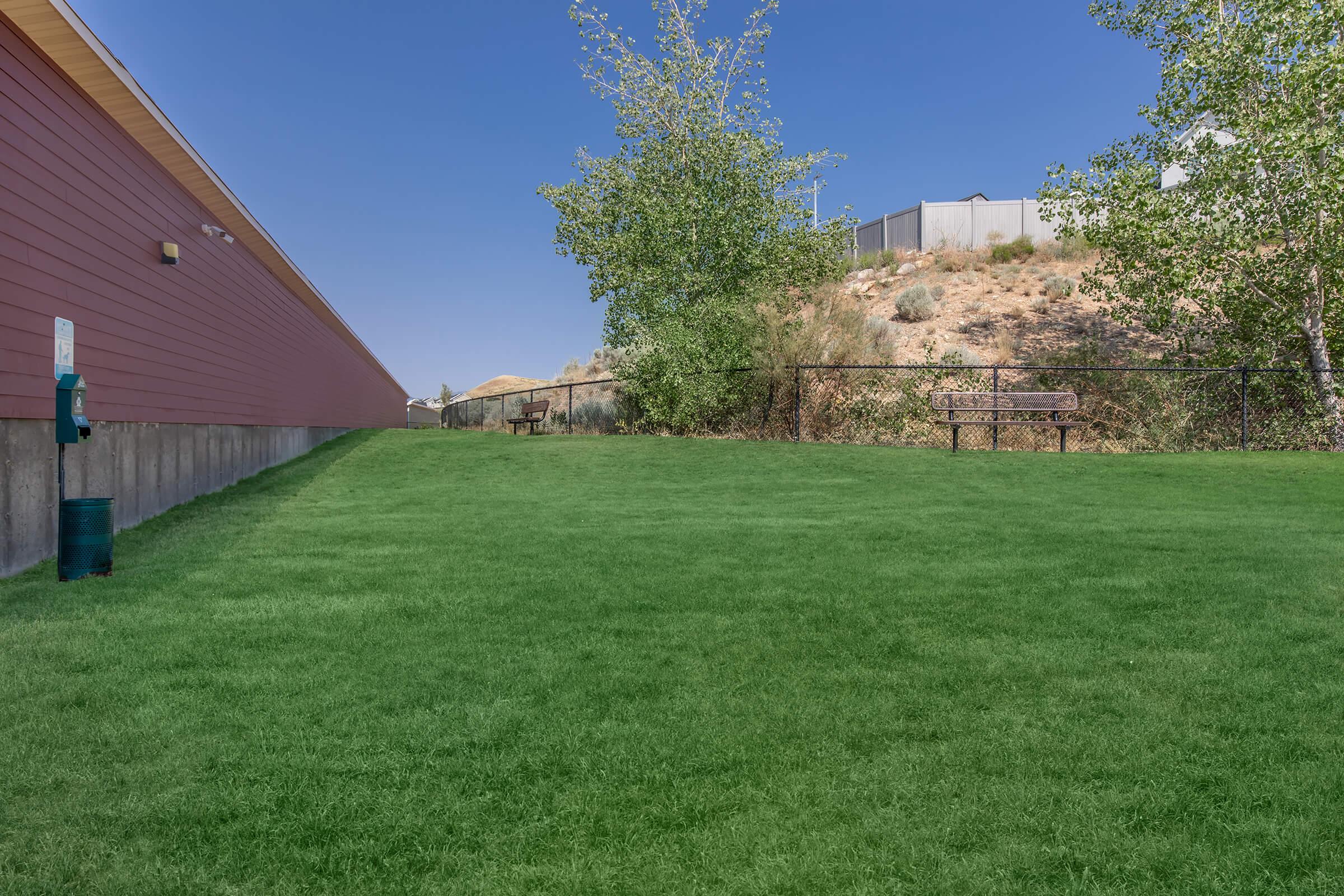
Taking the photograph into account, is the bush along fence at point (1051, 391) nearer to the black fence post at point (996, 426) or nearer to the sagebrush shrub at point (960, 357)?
the black fence post at point (996, 426)

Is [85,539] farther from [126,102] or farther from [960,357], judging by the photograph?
[960,357]

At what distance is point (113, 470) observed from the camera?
8875 mm

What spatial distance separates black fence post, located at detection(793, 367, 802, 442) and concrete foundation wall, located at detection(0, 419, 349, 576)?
9784mm

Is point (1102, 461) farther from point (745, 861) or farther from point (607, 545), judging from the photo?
point (745, 861)

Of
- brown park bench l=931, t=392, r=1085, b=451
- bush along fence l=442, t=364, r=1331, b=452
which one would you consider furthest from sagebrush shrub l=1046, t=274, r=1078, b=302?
brown park bench l=931, t=392, r=1085, b=451

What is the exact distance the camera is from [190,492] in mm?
11398

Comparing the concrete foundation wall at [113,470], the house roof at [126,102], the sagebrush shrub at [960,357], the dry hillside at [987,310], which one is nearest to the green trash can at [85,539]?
the concrete foundation wall at [113,470]

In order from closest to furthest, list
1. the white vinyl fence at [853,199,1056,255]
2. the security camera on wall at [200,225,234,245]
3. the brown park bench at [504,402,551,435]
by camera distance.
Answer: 1. the security camera on wall at [200,225,234,245]
2. the brown park bench at [504,402,551,435]
3. the white vinyl fence at [853,199,1056,255]

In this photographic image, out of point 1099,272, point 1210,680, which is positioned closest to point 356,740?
point 1210,680

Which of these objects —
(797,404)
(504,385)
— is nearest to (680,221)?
(797,404)

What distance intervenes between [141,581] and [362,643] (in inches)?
103

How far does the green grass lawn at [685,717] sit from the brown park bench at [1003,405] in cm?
753

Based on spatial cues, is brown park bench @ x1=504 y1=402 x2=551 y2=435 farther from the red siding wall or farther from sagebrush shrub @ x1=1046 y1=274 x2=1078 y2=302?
sagebrush shrub @ x1=1046 y1=274 x2=1078 y2=302

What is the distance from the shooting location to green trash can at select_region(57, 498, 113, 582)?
6324 mm
